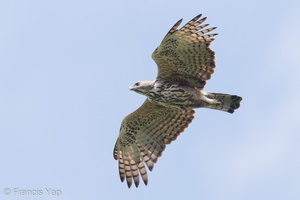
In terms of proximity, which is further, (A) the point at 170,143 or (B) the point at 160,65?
(A) the point at 170,143

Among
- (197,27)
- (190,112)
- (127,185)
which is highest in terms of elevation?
(197,27)

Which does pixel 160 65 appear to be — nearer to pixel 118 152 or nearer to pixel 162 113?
pixel 162 113

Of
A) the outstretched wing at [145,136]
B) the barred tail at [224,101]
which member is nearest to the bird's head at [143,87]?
the outstretched wing at [145,136]

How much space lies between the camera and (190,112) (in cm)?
1485

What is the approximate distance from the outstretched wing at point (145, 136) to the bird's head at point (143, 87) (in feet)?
3.49

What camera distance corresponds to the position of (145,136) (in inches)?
600

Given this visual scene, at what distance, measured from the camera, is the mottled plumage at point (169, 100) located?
1354 cm

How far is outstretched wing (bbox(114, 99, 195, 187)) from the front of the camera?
14922mm

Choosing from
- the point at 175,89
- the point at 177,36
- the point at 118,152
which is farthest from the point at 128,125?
the point at 177,36

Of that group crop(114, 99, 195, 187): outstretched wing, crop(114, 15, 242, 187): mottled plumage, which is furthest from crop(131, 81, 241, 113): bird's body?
crop(114, 99, 195, 187): outstretched wing

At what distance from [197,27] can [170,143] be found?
2.99 m

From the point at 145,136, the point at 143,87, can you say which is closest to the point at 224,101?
the point at 143,87

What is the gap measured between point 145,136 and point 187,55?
2.49 metres

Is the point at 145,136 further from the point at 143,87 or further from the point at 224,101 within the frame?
the point at 224,101
